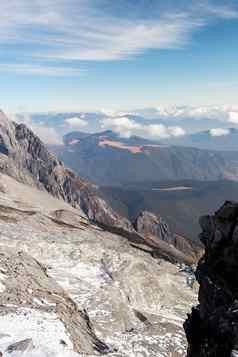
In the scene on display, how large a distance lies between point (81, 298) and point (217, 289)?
3843 centimetres

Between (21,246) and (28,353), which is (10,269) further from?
(21,246)

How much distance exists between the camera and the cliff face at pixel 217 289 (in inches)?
1128

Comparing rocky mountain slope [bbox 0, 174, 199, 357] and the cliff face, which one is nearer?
the cliff face

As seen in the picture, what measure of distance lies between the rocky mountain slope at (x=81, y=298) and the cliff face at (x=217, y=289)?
10689 mm

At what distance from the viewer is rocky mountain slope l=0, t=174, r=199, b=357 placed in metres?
37.9

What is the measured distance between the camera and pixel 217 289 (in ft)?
111

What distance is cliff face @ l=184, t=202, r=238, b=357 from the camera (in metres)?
28.6

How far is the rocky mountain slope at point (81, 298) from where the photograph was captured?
124 feet

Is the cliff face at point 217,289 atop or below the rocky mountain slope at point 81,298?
atop

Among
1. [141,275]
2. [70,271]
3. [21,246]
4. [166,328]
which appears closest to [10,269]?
[166,328]

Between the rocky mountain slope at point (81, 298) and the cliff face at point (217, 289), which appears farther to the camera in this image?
the rocky mountain slope at point (81, 298)

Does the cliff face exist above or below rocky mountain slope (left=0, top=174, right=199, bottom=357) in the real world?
above

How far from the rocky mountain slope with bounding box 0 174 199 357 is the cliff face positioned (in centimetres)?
1069

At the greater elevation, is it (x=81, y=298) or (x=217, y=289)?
(x=217, y=289)
